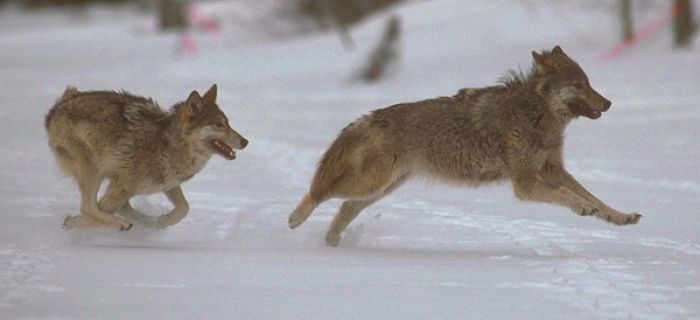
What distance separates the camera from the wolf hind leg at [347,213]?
921 cm

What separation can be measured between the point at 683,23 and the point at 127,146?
14431mm

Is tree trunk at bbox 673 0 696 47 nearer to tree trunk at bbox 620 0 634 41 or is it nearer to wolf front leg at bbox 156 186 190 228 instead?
tree trunk at bbox 620 0 634 41

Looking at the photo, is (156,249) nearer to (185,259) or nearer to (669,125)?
(185,259)

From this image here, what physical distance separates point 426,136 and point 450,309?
2713 mm

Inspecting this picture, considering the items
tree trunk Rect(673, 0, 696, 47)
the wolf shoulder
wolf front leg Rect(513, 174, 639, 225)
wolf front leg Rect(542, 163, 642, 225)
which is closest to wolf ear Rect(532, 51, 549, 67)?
wolf front leg Rect(542, 163, 642, 225)

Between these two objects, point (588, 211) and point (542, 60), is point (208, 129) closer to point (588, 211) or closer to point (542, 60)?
point (542, 60)

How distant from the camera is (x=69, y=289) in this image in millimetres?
6859

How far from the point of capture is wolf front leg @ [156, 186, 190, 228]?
916 centimetres

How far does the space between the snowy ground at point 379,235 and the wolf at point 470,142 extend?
0.47 meters

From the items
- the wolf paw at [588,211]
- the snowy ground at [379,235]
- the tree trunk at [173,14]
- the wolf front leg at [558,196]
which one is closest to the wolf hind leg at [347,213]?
the snowy ground at [379,235]

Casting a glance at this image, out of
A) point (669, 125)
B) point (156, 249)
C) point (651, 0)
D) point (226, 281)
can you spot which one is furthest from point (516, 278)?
point (651, 0)

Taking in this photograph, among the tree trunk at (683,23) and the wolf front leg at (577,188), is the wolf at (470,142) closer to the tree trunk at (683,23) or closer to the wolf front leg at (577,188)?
the wolf front leg at (577,188)

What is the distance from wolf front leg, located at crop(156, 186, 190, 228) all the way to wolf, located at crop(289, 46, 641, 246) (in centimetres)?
84

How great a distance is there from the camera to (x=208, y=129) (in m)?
9.07
